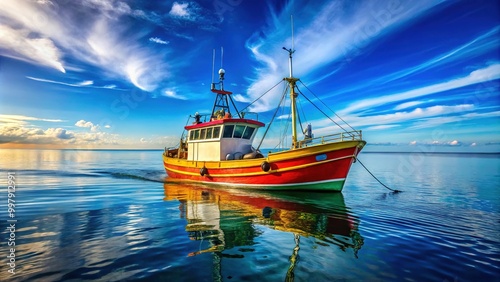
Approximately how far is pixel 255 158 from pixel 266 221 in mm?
8136

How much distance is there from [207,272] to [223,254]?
90 centimetres

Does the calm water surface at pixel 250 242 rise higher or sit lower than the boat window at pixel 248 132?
lower

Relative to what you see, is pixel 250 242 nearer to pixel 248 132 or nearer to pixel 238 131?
→ pixel 238 131

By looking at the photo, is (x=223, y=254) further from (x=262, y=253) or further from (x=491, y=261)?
(x=491, y=261)

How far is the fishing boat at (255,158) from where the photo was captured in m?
14.1

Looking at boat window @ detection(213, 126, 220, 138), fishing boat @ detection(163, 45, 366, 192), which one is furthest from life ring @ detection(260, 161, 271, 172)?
boat window @ detection(213, 126, 220, 138)

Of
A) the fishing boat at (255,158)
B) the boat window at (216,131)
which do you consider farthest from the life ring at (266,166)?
the boat window at (216,131)

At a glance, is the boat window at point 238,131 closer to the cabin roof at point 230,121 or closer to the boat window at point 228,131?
the boat window at point 228,131

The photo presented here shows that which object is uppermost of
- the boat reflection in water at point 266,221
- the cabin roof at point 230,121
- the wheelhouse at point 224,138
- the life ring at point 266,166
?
the cabin roof at point 230,121

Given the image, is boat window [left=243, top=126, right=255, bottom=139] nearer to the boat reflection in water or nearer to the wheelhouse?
the wheelhouse

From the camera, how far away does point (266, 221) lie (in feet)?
28.4

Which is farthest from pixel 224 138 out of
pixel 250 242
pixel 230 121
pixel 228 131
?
pixel 250 242

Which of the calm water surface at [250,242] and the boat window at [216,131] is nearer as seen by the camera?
the calm water surface at [250,242]

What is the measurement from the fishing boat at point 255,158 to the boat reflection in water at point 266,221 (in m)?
1.33
